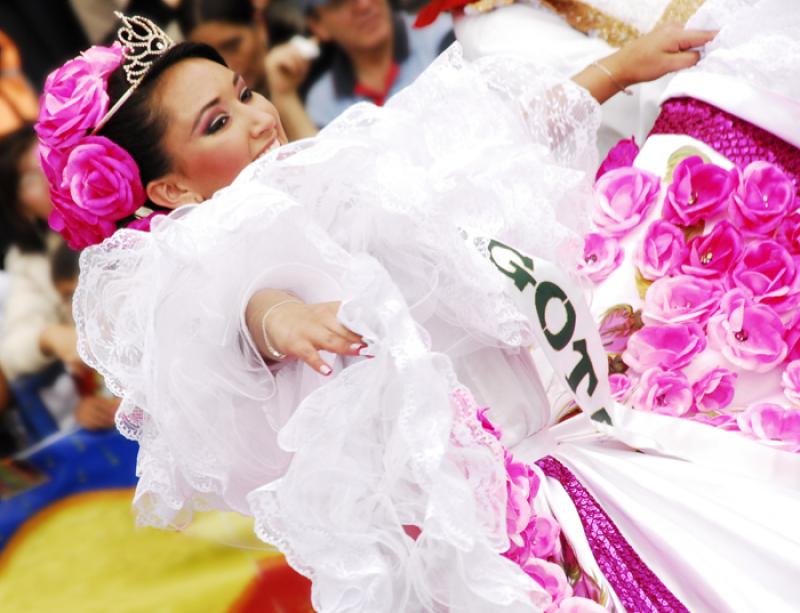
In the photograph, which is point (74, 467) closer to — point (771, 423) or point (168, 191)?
point (168, 191)

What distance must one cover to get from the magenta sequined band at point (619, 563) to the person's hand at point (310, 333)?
0.28 metres

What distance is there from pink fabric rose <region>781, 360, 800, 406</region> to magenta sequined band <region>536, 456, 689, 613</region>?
218mm

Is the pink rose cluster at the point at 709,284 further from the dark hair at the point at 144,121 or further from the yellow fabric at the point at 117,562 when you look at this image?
the yellow fabric at the point at 117,562

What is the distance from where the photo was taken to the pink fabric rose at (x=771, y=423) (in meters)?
0.93

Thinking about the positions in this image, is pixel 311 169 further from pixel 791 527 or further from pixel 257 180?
pixel 791 527

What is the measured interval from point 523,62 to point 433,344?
0.37 metres

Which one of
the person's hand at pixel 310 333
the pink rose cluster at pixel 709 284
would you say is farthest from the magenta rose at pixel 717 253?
the person's hand at pixel 310 333

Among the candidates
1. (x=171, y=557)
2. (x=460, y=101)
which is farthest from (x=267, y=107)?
(x=171, y=557)

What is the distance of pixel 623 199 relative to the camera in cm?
108

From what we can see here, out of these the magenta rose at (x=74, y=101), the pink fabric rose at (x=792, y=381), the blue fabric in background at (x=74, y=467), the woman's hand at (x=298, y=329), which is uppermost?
the magenta rose at (x=74, y=101)

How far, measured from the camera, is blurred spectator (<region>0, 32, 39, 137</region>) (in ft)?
6.33

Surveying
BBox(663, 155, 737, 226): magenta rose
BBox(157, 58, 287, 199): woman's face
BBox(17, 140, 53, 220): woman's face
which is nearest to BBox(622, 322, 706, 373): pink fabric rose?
BBox(663, 155, 737, 226): magenta rose

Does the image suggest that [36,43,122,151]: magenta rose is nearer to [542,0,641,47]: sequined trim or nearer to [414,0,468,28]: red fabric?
[414,0,468,28]: red fabric

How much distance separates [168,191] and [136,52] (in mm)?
167
